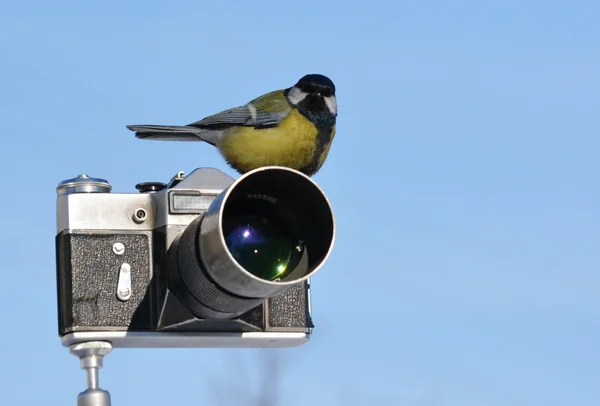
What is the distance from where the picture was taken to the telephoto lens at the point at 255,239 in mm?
2643

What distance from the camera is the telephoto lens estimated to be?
2643mm

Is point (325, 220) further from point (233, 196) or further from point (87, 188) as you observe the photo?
point (87, 188)

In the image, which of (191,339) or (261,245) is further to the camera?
(191,339)

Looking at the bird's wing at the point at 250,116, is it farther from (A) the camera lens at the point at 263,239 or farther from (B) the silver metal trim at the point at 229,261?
(B) the silver metal trim at the point at 229,261

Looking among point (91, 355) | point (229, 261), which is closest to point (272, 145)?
point (91, 355)

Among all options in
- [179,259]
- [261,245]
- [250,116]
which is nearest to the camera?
[261,245]

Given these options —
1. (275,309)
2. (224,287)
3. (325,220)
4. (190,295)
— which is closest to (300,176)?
(325,220)

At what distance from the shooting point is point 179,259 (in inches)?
121

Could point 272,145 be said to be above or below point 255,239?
above

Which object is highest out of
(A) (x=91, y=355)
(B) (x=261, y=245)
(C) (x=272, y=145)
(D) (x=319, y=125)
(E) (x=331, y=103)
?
(E) (x=331, y=103)

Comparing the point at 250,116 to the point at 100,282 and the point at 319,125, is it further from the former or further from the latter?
the point at 100,282

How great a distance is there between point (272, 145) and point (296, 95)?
448 mm

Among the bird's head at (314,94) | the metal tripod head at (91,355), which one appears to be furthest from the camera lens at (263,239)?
the bird's head at (314,94)

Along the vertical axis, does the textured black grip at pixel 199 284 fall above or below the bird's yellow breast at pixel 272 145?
below
